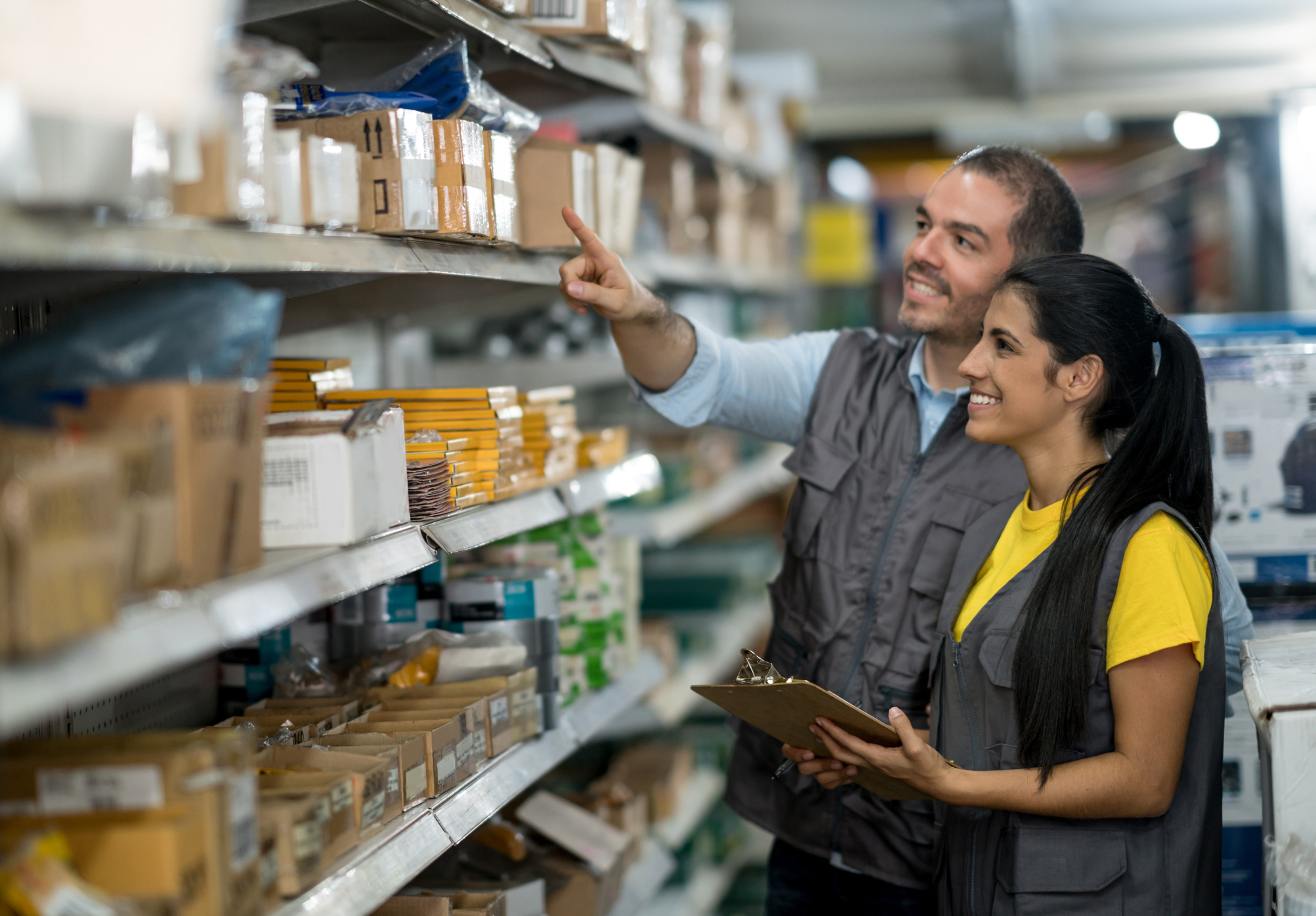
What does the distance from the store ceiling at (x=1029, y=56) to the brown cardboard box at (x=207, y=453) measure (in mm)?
3994

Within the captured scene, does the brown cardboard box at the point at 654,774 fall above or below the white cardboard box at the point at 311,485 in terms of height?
below

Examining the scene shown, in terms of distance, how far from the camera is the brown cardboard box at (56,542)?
962mm

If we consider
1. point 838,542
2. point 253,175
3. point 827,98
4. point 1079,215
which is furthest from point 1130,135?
point 253,175

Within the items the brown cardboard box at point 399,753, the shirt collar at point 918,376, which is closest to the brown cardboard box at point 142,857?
the brown cardboard box at point 399,753

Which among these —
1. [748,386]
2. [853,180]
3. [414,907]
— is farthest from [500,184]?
[853,180]

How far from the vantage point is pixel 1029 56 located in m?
5.46

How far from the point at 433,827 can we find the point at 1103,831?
1015 millimetres

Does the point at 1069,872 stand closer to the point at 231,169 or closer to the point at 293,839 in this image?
the point at 293,839

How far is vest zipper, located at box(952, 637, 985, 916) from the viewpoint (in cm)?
197

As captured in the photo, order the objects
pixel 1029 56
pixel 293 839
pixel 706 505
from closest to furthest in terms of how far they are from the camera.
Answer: pixel 293 839, pixel 706 505, pixel 1029 56

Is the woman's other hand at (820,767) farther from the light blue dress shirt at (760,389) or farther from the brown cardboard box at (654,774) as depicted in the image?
the brown cardboard box at (654,774)

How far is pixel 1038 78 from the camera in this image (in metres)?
6.14

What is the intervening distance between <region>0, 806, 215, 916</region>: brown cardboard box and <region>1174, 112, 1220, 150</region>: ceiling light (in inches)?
241

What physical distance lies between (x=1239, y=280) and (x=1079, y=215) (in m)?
4.28
